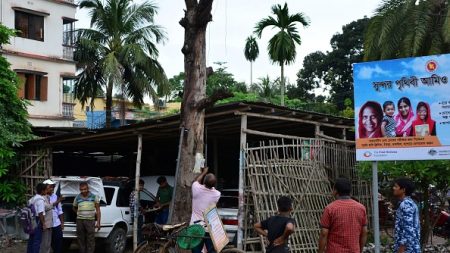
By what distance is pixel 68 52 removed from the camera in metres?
27.8

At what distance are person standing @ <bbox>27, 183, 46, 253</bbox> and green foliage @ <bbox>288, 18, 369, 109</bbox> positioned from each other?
37.5 m

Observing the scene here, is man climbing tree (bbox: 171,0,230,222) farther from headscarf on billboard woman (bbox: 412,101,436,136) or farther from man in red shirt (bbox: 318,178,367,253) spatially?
man in red shirt (bbox: 318,178,367,253)

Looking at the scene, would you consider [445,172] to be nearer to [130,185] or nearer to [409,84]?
[409,84]

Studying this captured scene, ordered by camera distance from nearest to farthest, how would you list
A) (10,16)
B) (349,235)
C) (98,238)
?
1. (349,235)
2. (98,238)
3. (10,16)

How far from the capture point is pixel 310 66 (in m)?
49.6

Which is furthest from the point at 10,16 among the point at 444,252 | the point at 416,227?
the point at 416,227

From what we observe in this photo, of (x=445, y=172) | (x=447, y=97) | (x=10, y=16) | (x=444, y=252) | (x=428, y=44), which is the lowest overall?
(x=444, y=252)

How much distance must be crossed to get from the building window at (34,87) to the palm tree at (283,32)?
1047 centimetres

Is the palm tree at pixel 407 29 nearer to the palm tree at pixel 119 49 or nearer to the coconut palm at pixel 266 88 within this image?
the palm tree at pixel 119 49

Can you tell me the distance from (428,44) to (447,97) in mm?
10589

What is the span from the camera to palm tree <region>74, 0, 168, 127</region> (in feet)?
83.6

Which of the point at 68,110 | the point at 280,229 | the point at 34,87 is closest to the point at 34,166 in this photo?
the point at 280,229

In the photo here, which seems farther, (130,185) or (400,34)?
(400,34)

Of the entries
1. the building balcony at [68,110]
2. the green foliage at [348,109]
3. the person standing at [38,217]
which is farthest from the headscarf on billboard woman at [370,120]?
the green foliage at [348,109]
